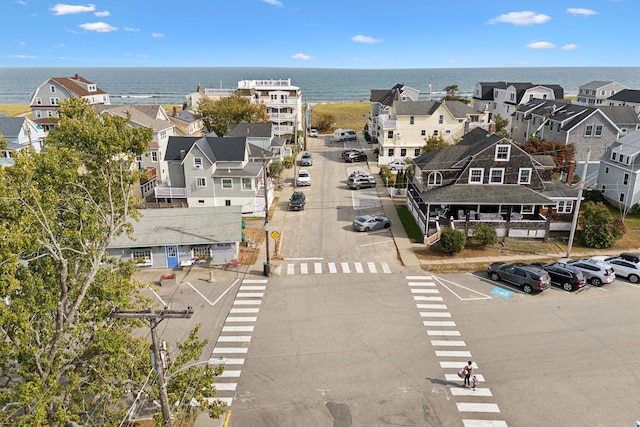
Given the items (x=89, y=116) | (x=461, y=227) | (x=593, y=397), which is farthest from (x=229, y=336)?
A: (x=461, y=227)

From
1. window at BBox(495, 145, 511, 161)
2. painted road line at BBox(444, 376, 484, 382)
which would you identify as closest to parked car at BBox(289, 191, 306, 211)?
window at BBox(495, 145, 511, 161)

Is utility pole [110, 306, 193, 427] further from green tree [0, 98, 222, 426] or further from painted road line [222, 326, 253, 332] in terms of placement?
painted road line [222, 326, 253, 332]

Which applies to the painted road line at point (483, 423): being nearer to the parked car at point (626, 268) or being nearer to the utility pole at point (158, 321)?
the utility pole at point (158, 321)

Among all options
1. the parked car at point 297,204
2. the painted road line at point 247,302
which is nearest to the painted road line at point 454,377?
the painted road line at point 247,302

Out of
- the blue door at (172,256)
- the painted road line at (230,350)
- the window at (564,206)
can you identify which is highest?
the window at (564,206)

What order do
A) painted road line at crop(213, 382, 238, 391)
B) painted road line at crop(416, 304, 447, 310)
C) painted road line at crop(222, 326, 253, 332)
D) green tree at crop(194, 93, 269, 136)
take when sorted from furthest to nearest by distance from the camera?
green tree at crop(194, 93, 269, 136)
painted road line at crop(416, 304, 447, 310)
painted road line at crop(222, 326, 253, 332)
painted road line at crop(213, 382, 238, 391)

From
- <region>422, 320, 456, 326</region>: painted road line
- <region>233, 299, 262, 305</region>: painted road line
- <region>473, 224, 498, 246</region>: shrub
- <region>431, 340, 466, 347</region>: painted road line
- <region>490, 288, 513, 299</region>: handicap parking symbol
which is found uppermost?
<region>473, 224, 498, 246</region>: shrub

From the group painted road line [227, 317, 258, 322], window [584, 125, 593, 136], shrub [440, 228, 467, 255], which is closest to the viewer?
painted road line [227, 317, 258, 322]

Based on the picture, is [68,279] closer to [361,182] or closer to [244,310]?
[244,310]
